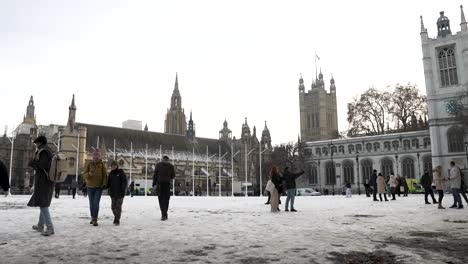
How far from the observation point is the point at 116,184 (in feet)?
32.7

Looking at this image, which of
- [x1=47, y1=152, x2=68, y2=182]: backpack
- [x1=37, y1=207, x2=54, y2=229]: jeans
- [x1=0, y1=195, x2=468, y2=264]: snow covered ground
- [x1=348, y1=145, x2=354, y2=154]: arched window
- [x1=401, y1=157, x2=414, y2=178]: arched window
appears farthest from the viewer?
[x1=348, y1=145, x2=354, y2=154]: arched window

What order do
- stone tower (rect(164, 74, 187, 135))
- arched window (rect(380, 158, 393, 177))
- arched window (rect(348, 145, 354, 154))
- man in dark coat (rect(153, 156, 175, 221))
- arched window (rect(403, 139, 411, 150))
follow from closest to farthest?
man in dark coat (rect(153, 156, 175, 221)) < arched window (rect(403, 139, 411, 150)) < arched window (rect(380, 158, 393, 177)) < arched window (rect(348, 145, 354, 154)) < stone tower (rect(164, 74, 187, 135))

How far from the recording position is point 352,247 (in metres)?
6.03

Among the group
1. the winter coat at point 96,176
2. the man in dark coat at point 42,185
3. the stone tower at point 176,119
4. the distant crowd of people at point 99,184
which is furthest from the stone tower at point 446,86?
the stone tower at point 176,119

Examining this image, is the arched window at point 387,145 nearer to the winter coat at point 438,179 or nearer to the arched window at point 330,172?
the arched window at point 330,172

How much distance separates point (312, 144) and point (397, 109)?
1941 centimetres

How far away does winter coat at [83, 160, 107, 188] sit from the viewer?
9648 mm

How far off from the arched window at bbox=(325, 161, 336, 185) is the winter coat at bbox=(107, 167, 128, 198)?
67674 millimetres

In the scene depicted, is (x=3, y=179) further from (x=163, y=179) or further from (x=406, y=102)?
(x=406, y=102)

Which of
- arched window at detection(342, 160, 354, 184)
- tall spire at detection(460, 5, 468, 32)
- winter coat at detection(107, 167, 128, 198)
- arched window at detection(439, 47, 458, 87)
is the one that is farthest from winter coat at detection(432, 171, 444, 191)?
arched window at detection(342, 160, 354, 184)

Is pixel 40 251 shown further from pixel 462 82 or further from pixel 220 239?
pixel 462 82

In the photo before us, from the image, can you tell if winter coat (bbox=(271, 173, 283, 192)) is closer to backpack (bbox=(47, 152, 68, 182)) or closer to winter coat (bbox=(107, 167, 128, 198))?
winter coat (bbox=(107, 167, 128, 198))

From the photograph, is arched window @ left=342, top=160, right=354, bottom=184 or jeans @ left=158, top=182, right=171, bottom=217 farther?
arched window @ left=342, top=160, right=354, bottom=184

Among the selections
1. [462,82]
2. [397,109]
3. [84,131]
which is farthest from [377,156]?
[84,131]
